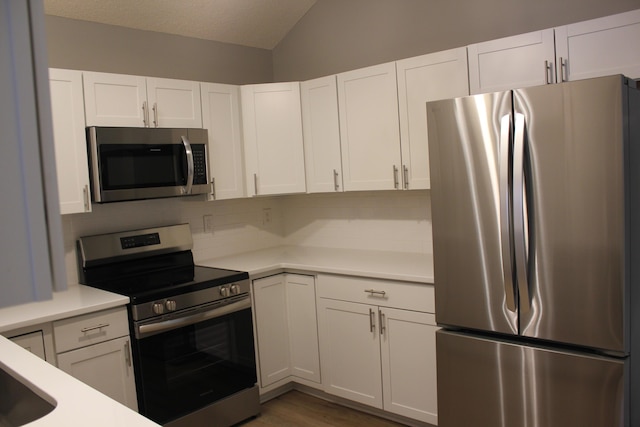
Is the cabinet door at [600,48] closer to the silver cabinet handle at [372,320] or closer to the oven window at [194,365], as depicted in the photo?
the silver cabinet handle at [372,320]

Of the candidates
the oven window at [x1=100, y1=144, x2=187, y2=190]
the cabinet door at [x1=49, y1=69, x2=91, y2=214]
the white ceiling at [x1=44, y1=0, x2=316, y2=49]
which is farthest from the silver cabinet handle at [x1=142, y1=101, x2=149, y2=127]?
the white ceiling at [x1=44, y1=0, x2=316, y2=49]

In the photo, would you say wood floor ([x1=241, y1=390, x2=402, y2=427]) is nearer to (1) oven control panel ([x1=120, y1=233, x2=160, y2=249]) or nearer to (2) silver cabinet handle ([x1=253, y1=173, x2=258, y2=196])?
(1) oven control panel ([x1=120, y1=233, x2=160, y2=249])

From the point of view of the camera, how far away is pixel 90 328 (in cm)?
254

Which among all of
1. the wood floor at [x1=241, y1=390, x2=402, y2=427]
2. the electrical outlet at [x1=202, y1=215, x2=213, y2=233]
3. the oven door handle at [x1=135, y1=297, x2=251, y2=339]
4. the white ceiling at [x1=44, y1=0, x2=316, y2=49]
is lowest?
the wood floor at [x1=241, y1=390, x2=402, y2=427]

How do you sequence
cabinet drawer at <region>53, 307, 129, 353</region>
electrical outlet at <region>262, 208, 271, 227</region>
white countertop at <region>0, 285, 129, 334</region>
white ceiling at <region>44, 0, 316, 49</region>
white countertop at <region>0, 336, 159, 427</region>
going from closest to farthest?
white countertop at <region>0, 336, 159, 427</region> → white countertop at <region>0, 285, 129, 334</region> → cabinet drawer at <region>53, 307, 129, 353</region> → white ceiling at <region>44, 0, 316, 49</region> → electrical outlet at <region>262, 208, 271, 227</region>

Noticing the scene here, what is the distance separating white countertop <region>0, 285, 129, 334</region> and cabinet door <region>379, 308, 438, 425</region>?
145 centimetres

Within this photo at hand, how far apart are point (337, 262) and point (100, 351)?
4.90ft

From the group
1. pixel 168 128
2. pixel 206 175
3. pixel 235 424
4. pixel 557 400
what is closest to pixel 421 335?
pixel 557 400

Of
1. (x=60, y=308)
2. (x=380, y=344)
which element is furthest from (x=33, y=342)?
(x=380, y=344)

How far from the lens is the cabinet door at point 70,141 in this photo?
9.09 feet

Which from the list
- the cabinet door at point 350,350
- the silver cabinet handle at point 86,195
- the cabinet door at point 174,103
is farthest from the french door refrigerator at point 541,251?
the silver cabinet handle at point 86,195

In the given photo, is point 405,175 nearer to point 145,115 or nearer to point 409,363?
point 409,363

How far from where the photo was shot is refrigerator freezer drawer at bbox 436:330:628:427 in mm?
1988

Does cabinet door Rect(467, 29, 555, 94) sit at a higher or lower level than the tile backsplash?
higher
